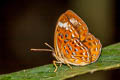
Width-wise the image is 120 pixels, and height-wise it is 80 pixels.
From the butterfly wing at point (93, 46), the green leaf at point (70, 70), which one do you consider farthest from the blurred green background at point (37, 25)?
the butterfly wing at point (93, 46)

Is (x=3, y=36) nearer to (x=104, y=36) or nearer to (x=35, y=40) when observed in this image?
(x=35, y=40)

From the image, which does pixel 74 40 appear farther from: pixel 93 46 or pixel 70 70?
pixel 70 70

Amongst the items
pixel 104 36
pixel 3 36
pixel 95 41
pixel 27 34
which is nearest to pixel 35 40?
pixel 27 34

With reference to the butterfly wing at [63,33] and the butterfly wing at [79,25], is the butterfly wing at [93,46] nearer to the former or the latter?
the butterfly wing at [79,25]

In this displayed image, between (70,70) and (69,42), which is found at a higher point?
(69,42)

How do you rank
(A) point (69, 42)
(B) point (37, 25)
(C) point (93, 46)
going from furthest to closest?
1. (B) point (37, 25)
2. (A) point (69, 42)
3. (C) point (93, 46)

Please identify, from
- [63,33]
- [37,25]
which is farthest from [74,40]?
[37,25]

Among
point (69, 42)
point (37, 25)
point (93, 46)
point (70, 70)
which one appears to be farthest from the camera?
point (37, 25)
